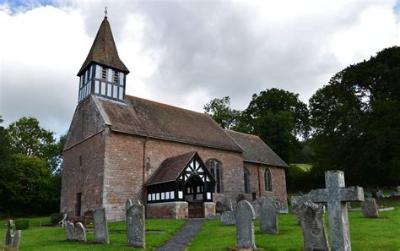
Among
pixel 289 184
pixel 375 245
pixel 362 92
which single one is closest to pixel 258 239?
pixel 375 245

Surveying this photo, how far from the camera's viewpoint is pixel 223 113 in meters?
56.9

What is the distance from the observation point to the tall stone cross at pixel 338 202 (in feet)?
29.9

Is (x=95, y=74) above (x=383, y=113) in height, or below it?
above

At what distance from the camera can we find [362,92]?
32.7 meters

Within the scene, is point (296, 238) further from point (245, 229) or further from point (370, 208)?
point (370, 208)

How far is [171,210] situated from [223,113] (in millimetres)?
34167

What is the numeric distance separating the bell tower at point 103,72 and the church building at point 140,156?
Result: 7 centimetres

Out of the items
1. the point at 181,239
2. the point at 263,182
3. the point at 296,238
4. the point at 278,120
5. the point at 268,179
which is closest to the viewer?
the point at 296,238

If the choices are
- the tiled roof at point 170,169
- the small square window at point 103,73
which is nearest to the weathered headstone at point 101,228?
the tiled roof at point 170,169

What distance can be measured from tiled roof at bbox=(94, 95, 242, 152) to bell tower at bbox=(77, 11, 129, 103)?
0.95 metres

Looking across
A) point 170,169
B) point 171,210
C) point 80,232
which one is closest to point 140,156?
point 170,169

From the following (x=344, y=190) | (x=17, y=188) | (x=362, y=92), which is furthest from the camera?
(x=17, y=188)

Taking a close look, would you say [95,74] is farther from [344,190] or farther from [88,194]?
[344,190]

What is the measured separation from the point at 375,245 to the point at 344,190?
7.68 feet
